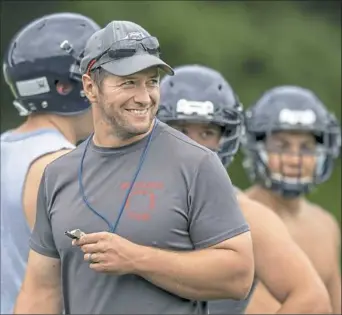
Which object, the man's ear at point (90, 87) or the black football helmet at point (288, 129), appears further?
the black football helmet at point (288, 129)

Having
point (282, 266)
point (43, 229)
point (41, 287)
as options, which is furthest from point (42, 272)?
point (282, 266)

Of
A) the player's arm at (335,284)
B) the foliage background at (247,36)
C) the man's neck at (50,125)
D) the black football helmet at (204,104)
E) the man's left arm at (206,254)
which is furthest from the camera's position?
the foliage background at (247,36)

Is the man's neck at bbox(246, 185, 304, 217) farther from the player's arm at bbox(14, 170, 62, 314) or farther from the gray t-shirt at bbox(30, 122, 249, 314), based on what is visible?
the gray t-shirt at bbox(30, 122, 249, 314)

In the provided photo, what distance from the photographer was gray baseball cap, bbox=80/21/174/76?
17.5ft

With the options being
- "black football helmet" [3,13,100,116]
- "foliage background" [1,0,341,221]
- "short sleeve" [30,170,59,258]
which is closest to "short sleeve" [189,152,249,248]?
"short sleeve" [30,170,59,258]

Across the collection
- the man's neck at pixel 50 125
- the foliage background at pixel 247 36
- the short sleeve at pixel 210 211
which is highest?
the short sleeve at pixel 210 211

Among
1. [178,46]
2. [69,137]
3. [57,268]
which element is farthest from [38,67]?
[178,46]

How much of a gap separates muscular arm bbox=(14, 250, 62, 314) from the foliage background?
10870 millimetres

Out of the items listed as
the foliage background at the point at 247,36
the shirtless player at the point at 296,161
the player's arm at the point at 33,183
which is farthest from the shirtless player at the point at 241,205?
the foliage background at the point at 247,36

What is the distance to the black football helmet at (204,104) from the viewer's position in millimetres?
7027

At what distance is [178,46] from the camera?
18.3 m

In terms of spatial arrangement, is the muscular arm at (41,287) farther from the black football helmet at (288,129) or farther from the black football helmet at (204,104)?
the black football helmet at (288,129)

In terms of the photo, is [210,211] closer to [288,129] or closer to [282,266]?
[282,266]

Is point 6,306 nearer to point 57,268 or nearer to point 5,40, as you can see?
point 57,268
